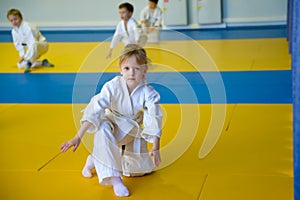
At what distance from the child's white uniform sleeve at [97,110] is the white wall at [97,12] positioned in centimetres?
Answer: 1075

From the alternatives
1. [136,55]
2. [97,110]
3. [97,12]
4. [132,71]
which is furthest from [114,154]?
[97,12]

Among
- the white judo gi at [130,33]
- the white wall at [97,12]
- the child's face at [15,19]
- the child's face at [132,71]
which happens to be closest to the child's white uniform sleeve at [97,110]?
the child's face at [132,71]

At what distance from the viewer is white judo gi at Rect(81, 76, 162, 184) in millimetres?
3832

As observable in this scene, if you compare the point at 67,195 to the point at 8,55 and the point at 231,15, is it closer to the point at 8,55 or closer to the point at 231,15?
the point at 8,55

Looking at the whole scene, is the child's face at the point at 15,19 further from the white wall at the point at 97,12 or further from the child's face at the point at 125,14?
the white wall at the point at 97,12

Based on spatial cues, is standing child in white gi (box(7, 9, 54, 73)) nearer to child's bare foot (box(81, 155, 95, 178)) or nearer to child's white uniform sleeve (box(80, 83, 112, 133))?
child's bare foot (box(81, 155, 95, 178))

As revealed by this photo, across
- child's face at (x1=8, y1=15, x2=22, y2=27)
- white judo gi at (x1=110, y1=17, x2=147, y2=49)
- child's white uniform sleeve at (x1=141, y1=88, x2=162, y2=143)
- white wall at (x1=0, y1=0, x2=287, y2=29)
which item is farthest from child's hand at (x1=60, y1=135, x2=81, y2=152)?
white wall at (x1=0, y1=0, x2=287, y2=29)

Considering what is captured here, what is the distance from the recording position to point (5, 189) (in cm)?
400

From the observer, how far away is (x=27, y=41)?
9.48 meters

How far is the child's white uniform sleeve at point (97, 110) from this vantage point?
3818 millimetres

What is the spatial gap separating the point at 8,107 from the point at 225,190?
12.0 feet

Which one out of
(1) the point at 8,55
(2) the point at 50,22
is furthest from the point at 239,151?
(2) the point at 50,22

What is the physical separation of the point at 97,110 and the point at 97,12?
11642mm

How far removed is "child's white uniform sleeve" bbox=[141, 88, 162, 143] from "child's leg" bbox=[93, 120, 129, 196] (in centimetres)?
25
